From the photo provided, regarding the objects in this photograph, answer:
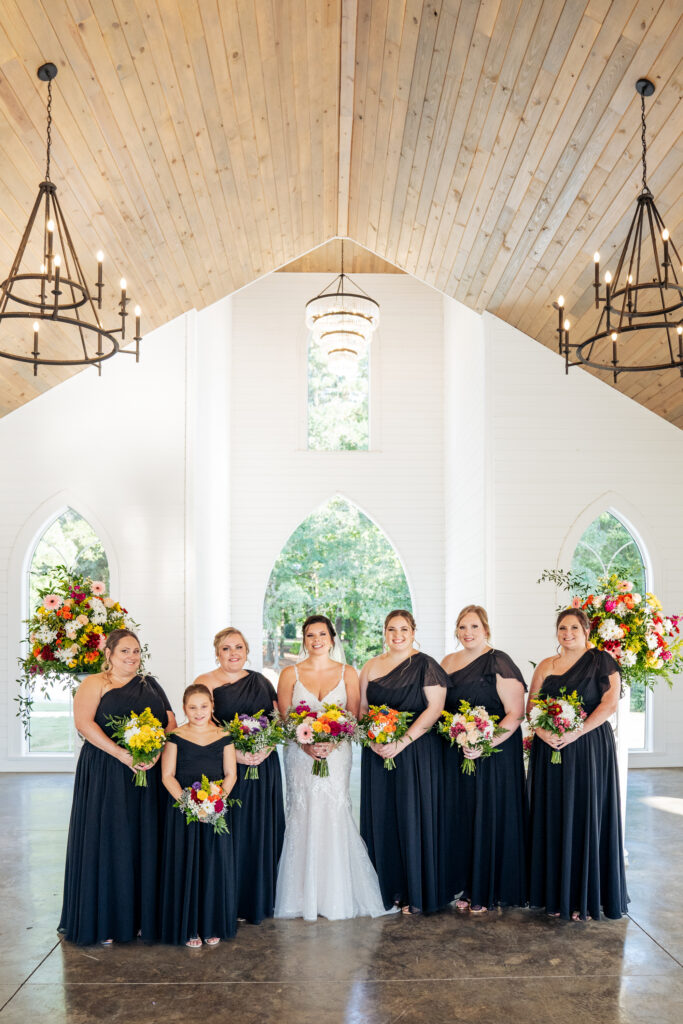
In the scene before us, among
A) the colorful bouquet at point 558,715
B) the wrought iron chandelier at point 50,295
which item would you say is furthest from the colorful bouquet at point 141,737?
the colorful bouquet at point 558,715

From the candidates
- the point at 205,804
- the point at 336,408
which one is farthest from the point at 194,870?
the point at 336,408

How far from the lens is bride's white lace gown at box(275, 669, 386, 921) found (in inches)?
187

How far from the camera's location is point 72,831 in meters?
4.46

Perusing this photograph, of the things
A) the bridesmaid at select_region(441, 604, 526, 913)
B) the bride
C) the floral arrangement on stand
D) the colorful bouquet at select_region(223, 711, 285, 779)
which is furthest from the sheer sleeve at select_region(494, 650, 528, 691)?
the floral arrangement on stand

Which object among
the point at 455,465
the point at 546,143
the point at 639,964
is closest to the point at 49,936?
the point at 639,964

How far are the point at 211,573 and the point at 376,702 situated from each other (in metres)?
5.47

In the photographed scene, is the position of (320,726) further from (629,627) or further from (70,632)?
(629,627)

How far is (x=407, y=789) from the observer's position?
4789 mm

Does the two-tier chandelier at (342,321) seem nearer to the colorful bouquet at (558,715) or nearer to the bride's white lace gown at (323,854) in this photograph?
the bride's white lace gown at (323,854)

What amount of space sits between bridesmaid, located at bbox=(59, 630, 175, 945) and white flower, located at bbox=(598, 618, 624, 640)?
2.67 metres

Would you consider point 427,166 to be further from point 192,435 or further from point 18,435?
point 18,435

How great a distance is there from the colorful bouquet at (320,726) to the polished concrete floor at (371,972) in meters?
0.90

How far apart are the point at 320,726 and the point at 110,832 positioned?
3.64ft

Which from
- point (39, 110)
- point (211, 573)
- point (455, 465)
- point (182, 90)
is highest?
point (182, 90)
